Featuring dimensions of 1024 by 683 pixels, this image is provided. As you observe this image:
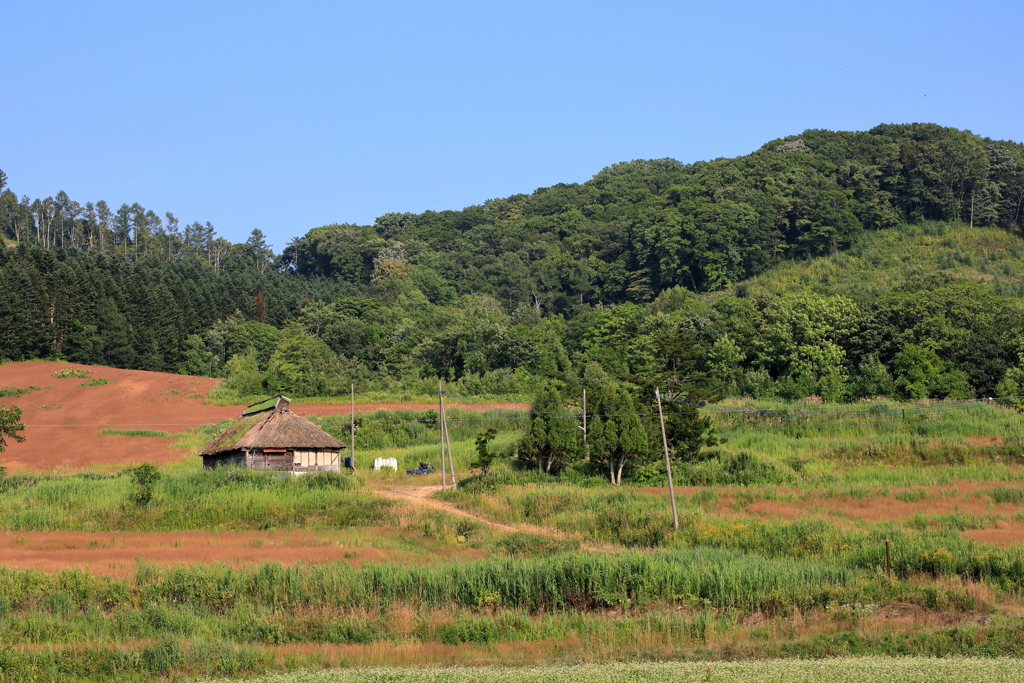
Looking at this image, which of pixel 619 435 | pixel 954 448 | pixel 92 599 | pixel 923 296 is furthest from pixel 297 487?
pixel 923 296

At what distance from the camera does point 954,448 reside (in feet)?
148

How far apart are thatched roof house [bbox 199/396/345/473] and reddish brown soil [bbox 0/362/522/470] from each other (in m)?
7.15

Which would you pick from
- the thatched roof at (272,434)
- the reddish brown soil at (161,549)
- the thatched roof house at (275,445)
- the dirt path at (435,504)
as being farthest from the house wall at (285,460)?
the reddish brown soil at (161,549)

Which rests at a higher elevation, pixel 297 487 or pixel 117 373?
pixel 117 373

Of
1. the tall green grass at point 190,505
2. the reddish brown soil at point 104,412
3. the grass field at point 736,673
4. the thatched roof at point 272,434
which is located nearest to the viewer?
the grass field at point 736,673

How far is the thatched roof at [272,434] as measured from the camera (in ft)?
149

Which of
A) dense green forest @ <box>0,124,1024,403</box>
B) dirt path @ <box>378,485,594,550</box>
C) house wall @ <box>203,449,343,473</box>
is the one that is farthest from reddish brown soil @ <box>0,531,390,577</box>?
dense green forest @ <box>0,124,1024,403</box>

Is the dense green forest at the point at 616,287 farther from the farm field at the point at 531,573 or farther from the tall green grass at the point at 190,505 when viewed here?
the tall green grass at the point at 190,505

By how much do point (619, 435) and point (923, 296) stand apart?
36752 mm

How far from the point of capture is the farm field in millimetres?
17766

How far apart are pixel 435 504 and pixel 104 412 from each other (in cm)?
3737

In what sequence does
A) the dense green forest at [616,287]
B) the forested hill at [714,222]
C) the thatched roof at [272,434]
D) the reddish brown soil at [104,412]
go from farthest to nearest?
the forested hill at [714,222]
the dense green forest at [616,287]
the reddish brown soil at [104,412]
the thatched roof at [272,434]

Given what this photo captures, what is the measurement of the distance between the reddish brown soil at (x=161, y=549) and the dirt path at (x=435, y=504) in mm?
6045

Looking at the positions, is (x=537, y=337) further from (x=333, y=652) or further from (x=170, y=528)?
(x=333, y=652)
